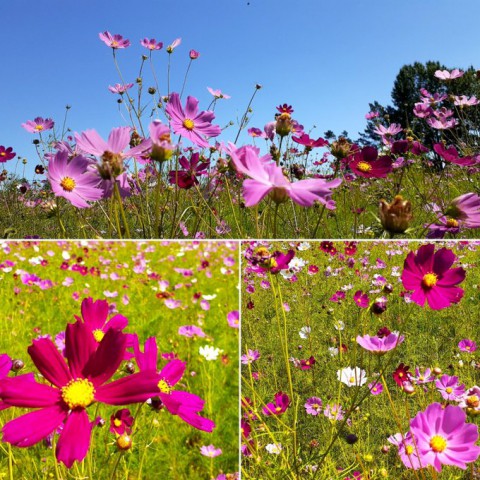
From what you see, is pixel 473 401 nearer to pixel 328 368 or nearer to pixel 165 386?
pixel 328 368

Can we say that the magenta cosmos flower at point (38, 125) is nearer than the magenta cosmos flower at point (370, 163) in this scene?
No

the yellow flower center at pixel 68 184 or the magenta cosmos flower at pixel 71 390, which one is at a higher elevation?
the yellow flower center at pixel 68 184

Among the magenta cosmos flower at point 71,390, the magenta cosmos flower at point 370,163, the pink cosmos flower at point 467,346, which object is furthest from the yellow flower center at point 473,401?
the magenta cosmos flower at point 71,390

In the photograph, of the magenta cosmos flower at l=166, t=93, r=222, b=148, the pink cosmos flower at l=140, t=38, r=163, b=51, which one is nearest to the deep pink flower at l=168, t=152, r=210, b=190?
the magenta cosmos flower at l=166, t=93, r=222, b=148

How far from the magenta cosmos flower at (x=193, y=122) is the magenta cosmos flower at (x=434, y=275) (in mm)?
329

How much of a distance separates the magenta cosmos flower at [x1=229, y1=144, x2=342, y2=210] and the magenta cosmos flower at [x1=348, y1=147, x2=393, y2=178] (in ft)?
1.27

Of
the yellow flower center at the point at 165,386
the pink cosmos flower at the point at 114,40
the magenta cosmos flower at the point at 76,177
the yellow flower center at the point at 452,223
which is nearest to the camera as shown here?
the yellow flower center at the point at 165,386

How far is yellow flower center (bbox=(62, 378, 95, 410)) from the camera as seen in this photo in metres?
0.39

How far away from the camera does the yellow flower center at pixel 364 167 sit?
2.68 ft

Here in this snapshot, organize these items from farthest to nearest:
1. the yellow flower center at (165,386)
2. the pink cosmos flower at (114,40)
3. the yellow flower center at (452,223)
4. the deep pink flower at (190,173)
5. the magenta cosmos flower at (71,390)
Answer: the pink cosmos flower at (114,40) < the deep pink flower at (190,173) < the yellow flower center at (452,223) < the yellow flower center at (165,386) < the magenta cosmos flower at (71,390)

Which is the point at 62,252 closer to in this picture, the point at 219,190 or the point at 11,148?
the point at 219,190

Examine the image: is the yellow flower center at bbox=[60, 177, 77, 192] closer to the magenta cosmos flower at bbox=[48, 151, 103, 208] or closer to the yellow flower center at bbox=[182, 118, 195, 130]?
the magenta cosmos flower at bbox=[48, 151, 103, 208]

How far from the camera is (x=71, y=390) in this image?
15.7 inches

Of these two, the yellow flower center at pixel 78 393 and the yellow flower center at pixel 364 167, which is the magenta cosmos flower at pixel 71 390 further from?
the yellow flower center at pixel 364 167
